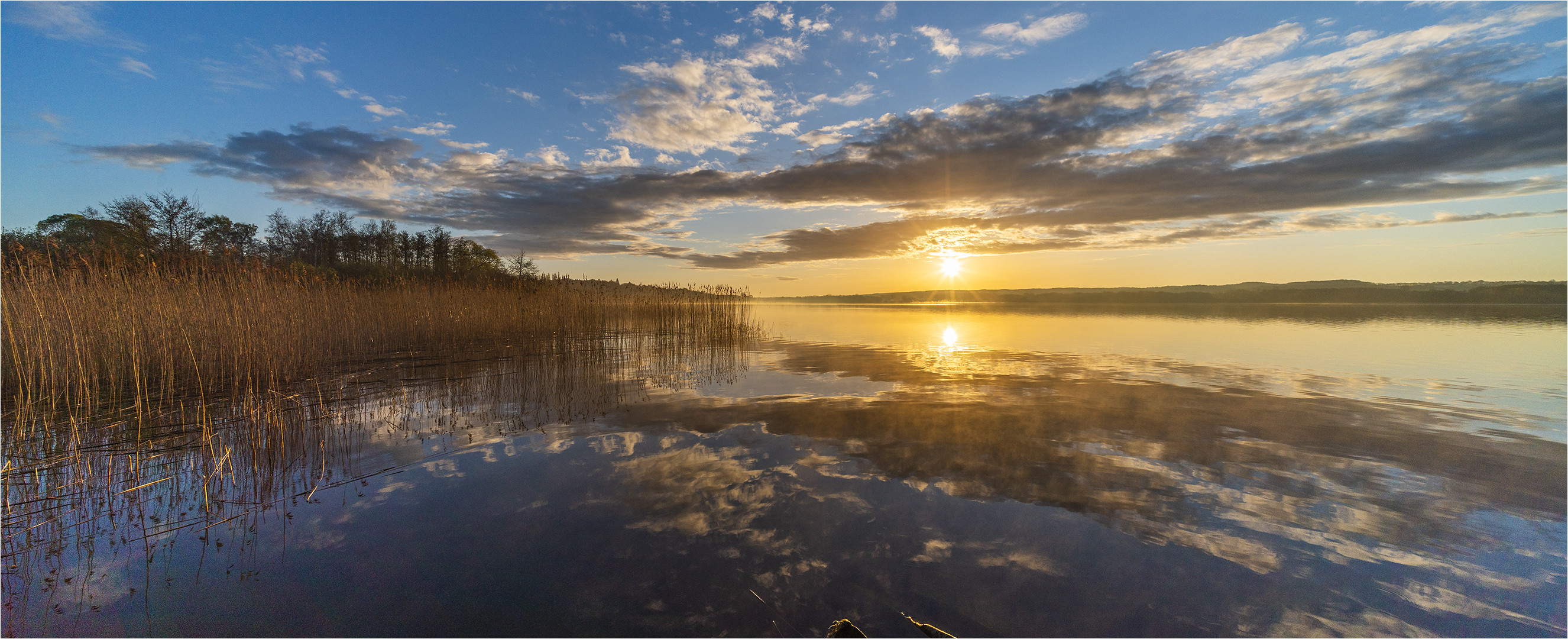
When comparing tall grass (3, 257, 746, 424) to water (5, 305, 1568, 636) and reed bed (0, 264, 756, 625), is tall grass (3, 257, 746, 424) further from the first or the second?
water (5, 305, 1568, 636)

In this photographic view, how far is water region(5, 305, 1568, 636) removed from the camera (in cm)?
275

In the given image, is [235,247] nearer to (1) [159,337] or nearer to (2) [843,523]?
(1) [159,337]

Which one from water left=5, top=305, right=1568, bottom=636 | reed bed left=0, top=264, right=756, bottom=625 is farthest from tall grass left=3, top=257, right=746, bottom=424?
water left=5, top=305, right=1568, bottom=636

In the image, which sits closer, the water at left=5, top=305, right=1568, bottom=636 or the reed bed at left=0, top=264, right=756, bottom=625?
the water at left=5, top=305, right=1568, bottom=636

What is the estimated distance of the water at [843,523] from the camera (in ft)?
9.04

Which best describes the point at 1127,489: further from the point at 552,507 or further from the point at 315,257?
the point at 315,257

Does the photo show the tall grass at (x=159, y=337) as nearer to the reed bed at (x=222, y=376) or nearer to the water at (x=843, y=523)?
the reed bed at (x=222, y=376)

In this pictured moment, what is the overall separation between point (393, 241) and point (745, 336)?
46459mm

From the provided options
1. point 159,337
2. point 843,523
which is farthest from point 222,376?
point 843,523

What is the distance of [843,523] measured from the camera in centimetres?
375

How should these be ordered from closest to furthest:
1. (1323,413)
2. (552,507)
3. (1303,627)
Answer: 1. (1303,627)
2. (552,507)
3. (1323,413)

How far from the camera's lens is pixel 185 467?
4527mm

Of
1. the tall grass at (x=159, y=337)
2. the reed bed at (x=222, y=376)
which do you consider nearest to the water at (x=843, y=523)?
the reed bed at (x=222, y=376)

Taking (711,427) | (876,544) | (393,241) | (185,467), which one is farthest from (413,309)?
(393,241)
